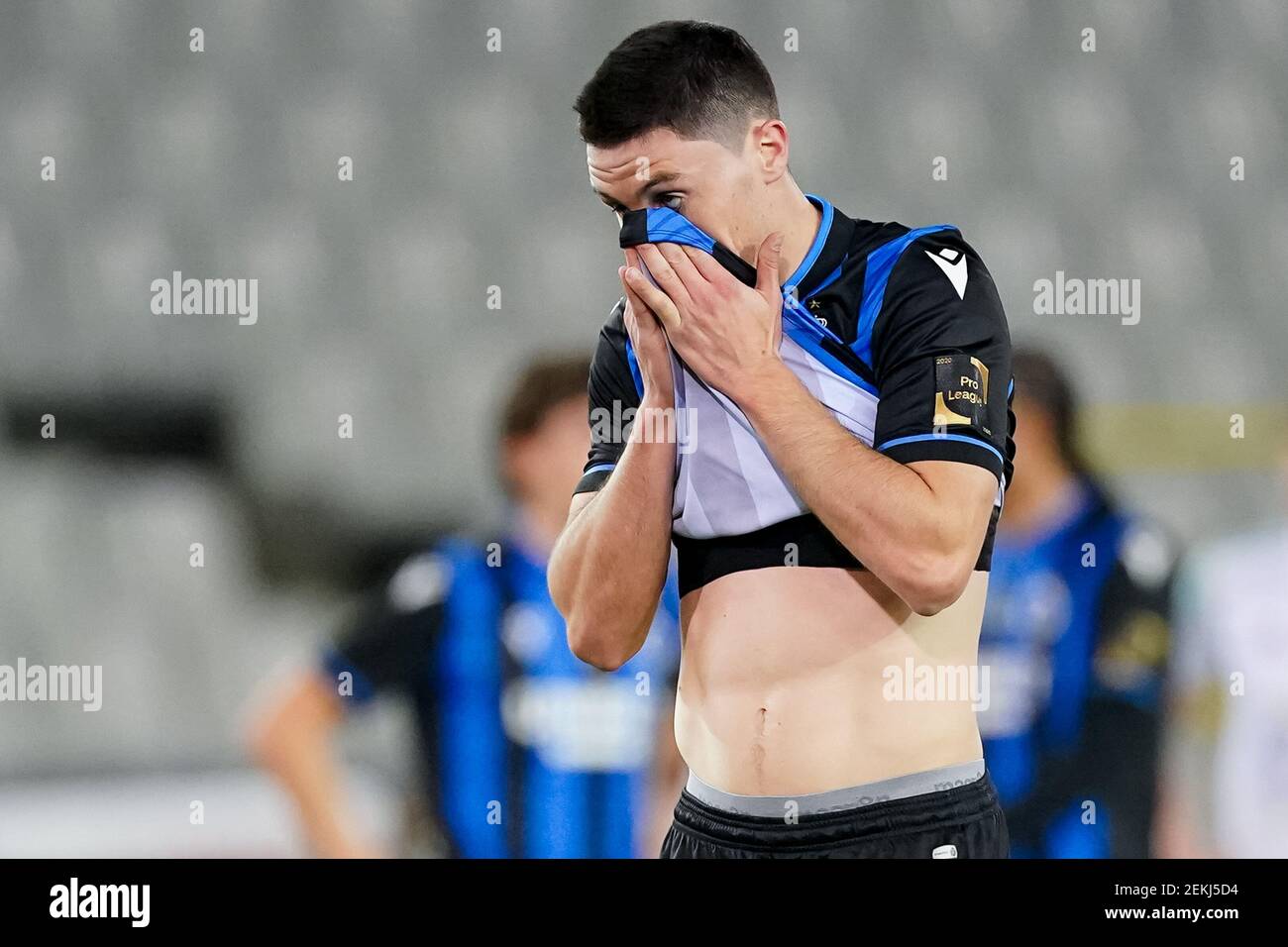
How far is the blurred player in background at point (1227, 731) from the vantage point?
2354mm

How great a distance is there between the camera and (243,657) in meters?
2.47

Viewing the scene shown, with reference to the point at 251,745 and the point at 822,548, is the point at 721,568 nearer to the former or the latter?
the point at 822,548

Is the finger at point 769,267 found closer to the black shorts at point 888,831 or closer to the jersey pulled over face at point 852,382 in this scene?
the jersey pulled over face at point 852,382

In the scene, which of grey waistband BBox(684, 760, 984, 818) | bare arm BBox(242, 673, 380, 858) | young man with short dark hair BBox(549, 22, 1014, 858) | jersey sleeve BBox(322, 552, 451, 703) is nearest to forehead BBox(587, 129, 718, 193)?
young man with short dark hair BBox(549, 22, 1014, 858)

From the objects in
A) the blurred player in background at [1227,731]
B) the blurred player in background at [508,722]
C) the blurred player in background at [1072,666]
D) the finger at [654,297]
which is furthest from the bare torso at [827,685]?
the blurred player in background at [1227,731]

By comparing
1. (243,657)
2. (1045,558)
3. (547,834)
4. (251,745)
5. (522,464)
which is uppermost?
(522,464)

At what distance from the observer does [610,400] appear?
1323 mm

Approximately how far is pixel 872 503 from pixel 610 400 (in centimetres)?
37

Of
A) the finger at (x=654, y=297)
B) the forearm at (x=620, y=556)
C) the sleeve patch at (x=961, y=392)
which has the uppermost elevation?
the finger at (x=654, y=297)

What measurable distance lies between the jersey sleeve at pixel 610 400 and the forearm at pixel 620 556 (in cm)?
7

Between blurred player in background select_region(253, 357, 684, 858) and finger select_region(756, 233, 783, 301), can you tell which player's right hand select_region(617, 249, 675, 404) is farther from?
blurred player in background select_region(253, 357, 684, 858)
